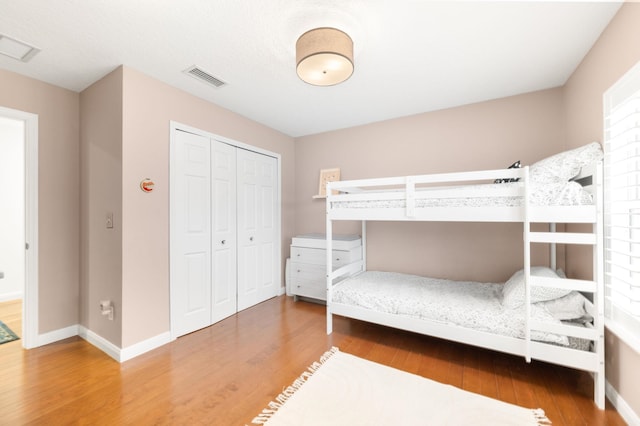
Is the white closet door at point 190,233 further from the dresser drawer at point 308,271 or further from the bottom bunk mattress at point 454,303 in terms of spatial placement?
the bottom bunk mattress at point 454,303

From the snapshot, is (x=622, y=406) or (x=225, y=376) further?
(x=225, y=376)

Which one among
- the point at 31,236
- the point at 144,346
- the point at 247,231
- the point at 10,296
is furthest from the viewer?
the point at 10,296

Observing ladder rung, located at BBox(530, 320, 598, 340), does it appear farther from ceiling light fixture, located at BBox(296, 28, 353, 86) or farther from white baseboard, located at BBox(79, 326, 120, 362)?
white baseboard, located at BBox(79, 326, 120, 362)

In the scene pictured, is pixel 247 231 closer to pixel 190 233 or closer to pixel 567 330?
pixel 190 233

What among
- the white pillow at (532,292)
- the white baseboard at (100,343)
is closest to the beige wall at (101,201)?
the white baseboard at (100,343)

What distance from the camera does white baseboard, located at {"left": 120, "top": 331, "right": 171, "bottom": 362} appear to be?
6.95 feet

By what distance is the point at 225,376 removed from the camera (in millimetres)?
1923

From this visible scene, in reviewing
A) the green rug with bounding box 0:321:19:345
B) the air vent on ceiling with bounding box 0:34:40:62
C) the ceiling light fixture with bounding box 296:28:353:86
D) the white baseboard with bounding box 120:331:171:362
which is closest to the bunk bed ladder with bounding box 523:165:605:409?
the ceiling light fixture with bounding box 296:28:353:86

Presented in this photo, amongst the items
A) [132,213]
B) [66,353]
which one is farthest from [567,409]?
[66,353]

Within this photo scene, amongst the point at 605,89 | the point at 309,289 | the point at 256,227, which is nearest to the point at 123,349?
the point at 256,227

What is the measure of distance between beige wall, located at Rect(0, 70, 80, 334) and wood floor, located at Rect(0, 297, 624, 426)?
1.20ft

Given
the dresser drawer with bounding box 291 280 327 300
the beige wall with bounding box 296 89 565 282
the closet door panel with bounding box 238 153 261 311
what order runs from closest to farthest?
the beige wall with bounding box 296 89 565 282
the closet door panel with bounding box 238 153 261 311
the dresser drawer with bounding box 291 280 327 300

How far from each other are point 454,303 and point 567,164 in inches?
49.9

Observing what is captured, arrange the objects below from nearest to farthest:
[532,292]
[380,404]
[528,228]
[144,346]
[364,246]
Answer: [380,404] < [528,228] < [532,292] < [144,346] < [364,246]
